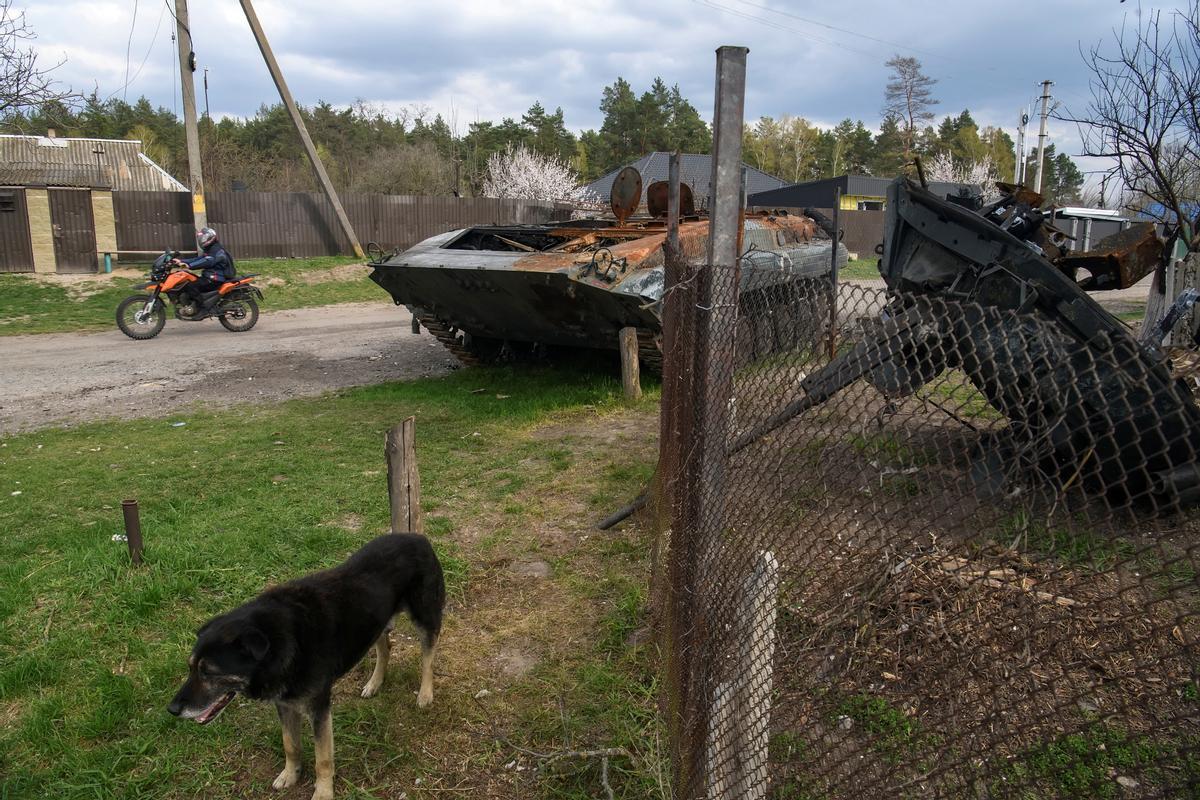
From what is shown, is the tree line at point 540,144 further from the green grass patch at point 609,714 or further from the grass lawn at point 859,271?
the green grass patch at point 609,714

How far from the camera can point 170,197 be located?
61.5 feet

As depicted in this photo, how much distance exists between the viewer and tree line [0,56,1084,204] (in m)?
36.1

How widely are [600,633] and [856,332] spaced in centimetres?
193

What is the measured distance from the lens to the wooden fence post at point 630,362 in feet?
25.2

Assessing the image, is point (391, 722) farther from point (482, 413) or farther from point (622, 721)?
point (482, 413)

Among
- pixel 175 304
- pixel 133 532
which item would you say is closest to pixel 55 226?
pixel 175 304

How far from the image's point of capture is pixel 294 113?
703 inches

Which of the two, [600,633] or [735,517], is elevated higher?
[735,517]

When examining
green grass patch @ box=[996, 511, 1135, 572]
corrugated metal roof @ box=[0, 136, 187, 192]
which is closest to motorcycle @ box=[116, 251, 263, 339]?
green grass patch @ box=[996, 511, 1135, 572]

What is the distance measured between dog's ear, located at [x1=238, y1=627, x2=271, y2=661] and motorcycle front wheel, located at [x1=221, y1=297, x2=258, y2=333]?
11.1 meters

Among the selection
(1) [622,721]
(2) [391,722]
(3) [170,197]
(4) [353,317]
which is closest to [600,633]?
(1) [622,721]

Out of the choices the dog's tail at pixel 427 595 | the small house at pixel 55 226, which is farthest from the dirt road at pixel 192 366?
the small house at pixel 55 226

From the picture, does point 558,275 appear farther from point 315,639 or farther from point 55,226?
point 55,226

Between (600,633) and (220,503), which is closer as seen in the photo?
(600,633)
